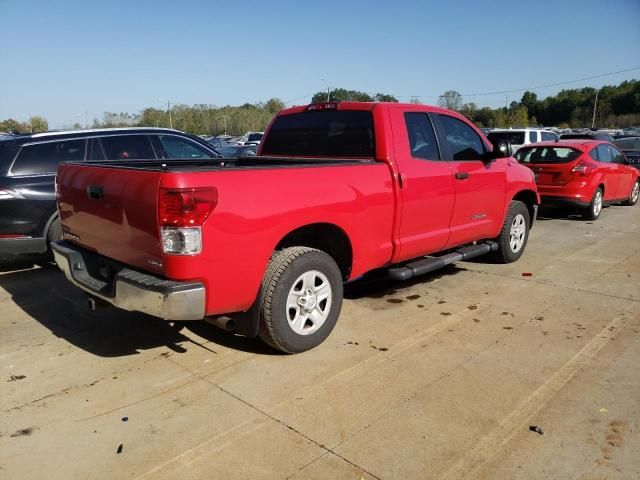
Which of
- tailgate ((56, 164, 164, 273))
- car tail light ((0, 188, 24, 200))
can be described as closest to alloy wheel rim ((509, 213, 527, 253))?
tailgate ((56, 164, 164, 273))

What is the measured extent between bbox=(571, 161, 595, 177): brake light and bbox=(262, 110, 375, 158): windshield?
6.70 metres

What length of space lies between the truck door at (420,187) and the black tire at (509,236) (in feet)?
4.85

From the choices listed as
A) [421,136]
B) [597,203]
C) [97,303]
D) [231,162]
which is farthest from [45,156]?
[597,203]

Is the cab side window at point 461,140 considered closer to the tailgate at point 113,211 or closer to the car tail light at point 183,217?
the car tail light at point 183,217

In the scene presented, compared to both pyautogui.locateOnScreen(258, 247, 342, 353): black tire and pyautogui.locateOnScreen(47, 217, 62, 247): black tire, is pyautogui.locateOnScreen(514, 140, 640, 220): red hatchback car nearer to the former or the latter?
pyautogui.locateOnScreen(258, 247, 342, 353): black tire

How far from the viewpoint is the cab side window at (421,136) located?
4.78m

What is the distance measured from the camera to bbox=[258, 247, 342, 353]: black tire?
3600 millimetres

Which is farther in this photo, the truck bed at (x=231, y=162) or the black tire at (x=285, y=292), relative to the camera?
the truck bed at (x=231, y=162)

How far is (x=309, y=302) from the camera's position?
3.89m

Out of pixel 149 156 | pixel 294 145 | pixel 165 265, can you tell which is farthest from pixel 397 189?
pixel 149 156

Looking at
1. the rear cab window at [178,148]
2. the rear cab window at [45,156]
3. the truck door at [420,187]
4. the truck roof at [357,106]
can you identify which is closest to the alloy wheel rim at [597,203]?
the truck roof at [357,106]

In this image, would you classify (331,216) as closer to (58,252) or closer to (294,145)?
(294,145)

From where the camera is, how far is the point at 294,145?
532 cm

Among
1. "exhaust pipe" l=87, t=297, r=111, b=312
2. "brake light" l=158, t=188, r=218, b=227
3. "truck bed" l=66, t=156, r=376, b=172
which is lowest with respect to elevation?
"exhaust pipe" l=87, t=297, r=111, b=312
